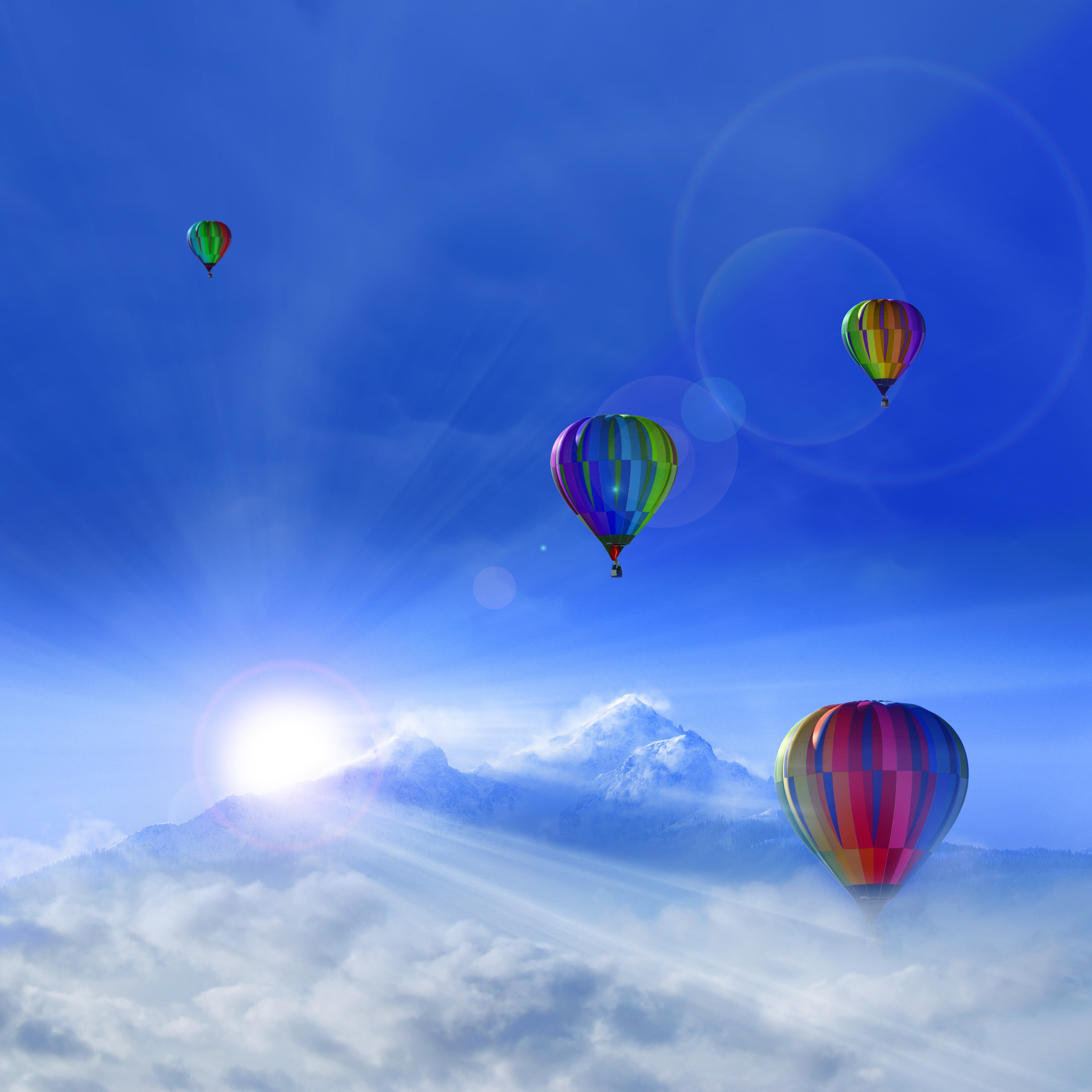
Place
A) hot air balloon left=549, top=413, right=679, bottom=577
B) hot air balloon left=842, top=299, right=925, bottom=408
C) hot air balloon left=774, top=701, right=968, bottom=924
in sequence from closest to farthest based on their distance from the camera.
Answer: hot air balloon left=774, top=701, right=968, bottom=924 → hot air balloon left=549, top=413, right=679, bottom=577 → hot air balloon left=842, top=299, right=925, bottom=408

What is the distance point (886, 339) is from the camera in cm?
10875

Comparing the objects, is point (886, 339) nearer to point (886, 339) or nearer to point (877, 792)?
point (886, 339)

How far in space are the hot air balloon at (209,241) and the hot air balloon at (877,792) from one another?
275 feet

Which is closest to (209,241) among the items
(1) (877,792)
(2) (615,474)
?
(2) (615,474)

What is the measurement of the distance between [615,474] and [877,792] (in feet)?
109

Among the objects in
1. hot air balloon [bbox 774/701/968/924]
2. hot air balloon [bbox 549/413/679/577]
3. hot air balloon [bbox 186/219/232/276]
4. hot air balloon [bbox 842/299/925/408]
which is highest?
hot air balloon [bbox 186/219/232/276]

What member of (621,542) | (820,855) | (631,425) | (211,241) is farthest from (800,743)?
(211,241)

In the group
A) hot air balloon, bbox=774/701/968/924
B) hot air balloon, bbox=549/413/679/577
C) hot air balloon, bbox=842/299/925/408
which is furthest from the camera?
hot air balloon, bbox=842/299/925/408

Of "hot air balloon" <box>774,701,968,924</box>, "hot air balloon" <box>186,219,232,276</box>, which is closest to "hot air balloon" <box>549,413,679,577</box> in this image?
"hot air balloon" <box>774,701,968,924</box>

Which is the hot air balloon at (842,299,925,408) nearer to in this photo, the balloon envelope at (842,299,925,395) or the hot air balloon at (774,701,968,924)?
the balloon envelope at (842,299,925,395)

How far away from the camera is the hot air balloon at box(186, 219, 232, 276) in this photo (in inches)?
4916

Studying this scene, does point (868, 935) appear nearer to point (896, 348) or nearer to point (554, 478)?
point (554, 478)

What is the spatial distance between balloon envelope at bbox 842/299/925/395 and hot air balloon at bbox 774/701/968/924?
3556cm

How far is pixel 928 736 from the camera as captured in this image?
88188 millimetres
